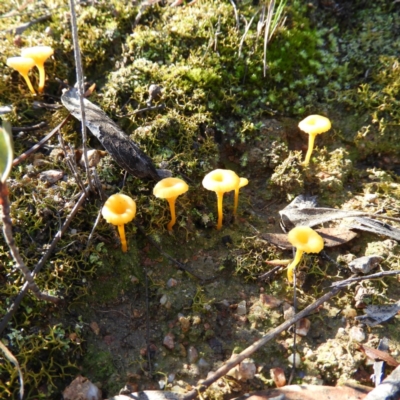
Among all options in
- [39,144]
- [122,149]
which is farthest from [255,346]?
[39,144]

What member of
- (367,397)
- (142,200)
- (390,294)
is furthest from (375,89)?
(367,397)

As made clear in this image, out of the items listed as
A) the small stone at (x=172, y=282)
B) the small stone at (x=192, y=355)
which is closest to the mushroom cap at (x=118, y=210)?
the small stone at (x=172, y=282)

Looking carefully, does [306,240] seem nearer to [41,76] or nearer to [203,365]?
[203,365]

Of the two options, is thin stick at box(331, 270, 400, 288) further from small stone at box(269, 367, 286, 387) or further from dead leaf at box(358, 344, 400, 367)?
small stone at box(269, 367, 286, 387)

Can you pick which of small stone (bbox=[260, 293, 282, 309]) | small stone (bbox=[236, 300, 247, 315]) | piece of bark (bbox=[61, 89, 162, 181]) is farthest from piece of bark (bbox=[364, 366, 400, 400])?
piece of bark (bbox=[61, 89, 162, 181])

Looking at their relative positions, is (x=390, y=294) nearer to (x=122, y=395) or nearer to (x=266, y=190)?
(x=266, y=190)

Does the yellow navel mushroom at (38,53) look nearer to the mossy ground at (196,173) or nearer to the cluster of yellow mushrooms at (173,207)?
the mossy ground at (196,173)
